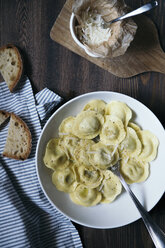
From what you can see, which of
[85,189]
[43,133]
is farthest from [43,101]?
[85,189]

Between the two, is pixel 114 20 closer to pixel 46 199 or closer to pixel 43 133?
pixel 43 133

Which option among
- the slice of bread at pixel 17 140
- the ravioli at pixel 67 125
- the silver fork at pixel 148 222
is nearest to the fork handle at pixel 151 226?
the silver fork at pixel 148 222

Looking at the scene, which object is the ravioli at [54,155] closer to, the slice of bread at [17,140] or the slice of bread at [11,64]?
the slice of bread at [17,140]

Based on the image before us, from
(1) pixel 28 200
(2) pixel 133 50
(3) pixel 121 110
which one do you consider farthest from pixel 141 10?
(1) pixel 28 200

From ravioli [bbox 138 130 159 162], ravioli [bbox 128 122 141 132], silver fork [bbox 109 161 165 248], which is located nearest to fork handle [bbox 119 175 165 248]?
silver fork [bbox 109 161 165 248]

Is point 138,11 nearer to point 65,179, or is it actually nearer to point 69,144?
point 69,144

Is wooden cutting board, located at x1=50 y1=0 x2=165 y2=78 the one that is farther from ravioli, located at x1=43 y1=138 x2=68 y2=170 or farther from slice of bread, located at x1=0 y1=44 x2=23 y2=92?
ravioli, located at x1=43 y1=138 x2=68 y2=170
